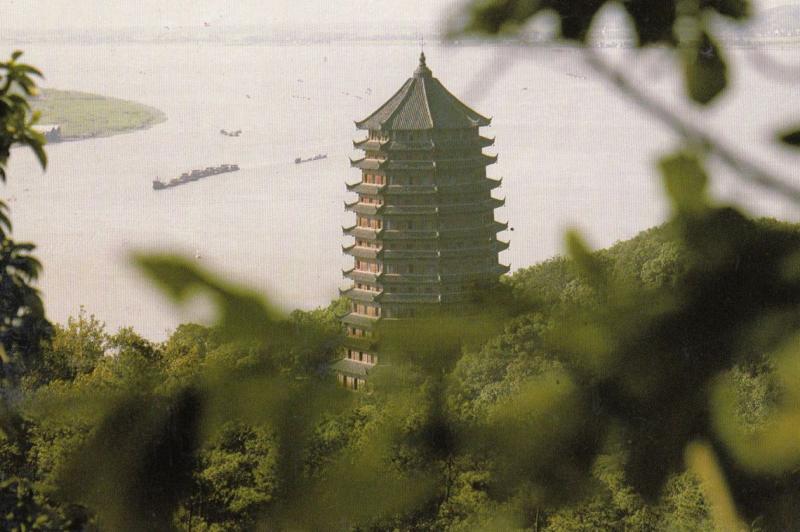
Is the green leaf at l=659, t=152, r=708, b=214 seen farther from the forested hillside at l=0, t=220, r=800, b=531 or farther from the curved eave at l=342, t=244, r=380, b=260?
the curved eave at l=342, t=244, r=380, b=260

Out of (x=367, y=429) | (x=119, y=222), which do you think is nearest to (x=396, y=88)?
(x=119, y=222)

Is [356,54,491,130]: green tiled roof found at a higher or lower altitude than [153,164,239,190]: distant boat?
lower

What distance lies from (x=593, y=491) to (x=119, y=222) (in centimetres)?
4393

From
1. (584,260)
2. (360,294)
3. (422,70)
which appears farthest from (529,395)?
(422,70)

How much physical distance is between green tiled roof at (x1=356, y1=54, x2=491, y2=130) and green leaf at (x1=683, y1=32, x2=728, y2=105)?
2776 cm

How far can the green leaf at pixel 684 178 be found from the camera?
1.47 m

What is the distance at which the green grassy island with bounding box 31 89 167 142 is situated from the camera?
3372cm

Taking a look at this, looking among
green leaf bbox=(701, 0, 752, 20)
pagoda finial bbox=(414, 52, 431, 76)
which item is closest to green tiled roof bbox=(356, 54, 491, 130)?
pagoda finial bbox=(414, 52, 431, 76)

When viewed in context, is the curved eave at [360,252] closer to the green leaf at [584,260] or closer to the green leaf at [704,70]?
the green leaf at [584,260]

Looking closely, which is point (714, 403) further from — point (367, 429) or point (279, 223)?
point (279, 223)

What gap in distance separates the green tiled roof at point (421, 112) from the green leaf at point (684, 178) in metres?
27.7

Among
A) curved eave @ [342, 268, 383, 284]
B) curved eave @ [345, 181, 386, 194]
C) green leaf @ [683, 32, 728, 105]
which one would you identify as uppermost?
curved eave @ [345, 181, 386, 194]

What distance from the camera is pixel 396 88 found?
33031 millimetres

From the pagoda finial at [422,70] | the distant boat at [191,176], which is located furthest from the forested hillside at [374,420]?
the distant boat at [191,176]
